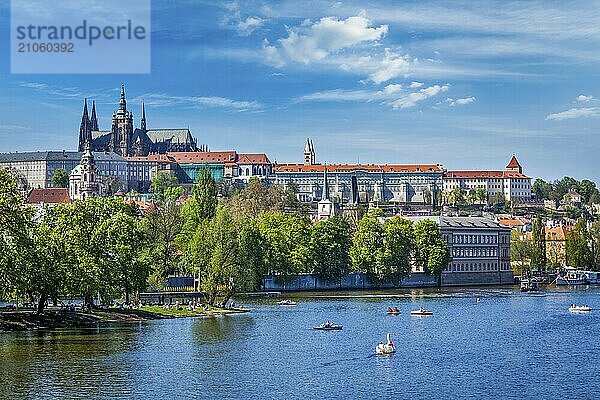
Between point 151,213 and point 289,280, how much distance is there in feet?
56.2

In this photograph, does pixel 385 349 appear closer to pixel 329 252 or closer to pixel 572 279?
pixel 329 252

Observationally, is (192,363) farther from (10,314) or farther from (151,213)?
(151,213)

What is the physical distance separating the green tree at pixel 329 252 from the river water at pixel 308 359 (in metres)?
37.0

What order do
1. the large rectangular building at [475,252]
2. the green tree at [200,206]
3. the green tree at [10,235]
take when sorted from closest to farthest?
the green tree at [10,235] → the green tree at [200,206] → the large rectangular building at [475,252]

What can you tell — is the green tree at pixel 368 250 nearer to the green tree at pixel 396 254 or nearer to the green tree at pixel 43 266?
the green tree at pixel 396 254

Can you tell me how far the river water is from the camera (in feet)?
148

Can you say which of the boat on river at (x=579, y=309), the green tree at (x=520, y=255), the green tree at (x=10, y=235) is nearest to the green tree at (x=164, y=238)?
the green tree at (x=10, y=235)

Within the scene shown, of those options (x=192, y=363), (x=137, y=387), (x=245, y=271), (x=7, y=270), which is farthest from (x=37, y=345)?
(x=245, y=271)

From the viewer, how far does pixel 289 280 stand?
379ft

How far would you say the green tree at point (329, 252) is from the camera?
11981 cm

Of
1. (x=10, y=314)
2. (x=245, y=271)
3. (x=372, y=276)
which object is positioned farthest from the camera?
(x=372, y=276)

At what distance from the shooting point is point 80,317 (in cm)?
6894

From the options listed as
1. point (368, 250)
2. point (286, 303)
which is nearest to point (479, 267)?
point (368, 250)

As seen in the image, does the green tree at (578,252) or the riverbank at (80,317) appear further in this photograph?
the green tree at (578,252)
